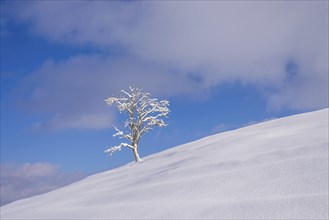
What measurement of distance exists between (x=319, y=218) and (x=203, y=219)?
1.08 meters

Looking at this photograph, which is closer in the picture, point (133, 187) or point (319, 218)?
point (319, 218)

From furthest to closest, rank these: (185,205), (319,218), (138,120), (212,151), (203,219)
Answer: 1. (138,120)
2. (212,151)
3. (185,205)
4. (203,219)
5. (319,218)

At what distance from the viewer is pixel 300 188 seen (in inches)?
146

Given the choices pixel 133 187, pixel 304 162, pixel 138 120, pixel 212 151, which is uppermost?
pixel 138 120

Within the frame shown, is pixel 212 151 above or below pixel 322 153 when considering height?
above

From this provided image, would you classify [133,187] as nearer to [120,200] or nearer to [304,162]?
[120,200]

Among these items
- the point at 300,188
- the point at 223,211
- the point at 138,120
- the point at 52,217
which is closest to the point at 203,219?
the point at 223,211

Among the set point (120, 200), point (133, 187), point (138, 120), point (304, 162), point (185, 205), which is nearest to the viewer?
point (185, 205)

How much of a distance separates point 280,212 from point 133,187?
9.26 feet

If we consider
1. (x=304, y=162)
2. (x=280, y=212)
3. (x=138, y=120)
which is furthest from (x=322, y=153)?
(x=138, y=120)

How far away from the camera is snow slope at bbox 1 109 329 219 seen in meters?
3.52

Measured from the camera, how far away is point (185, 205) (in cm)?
410

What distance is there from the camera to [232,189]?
4.25 m

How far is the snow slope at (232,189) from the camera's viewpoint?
3521 millimetres
